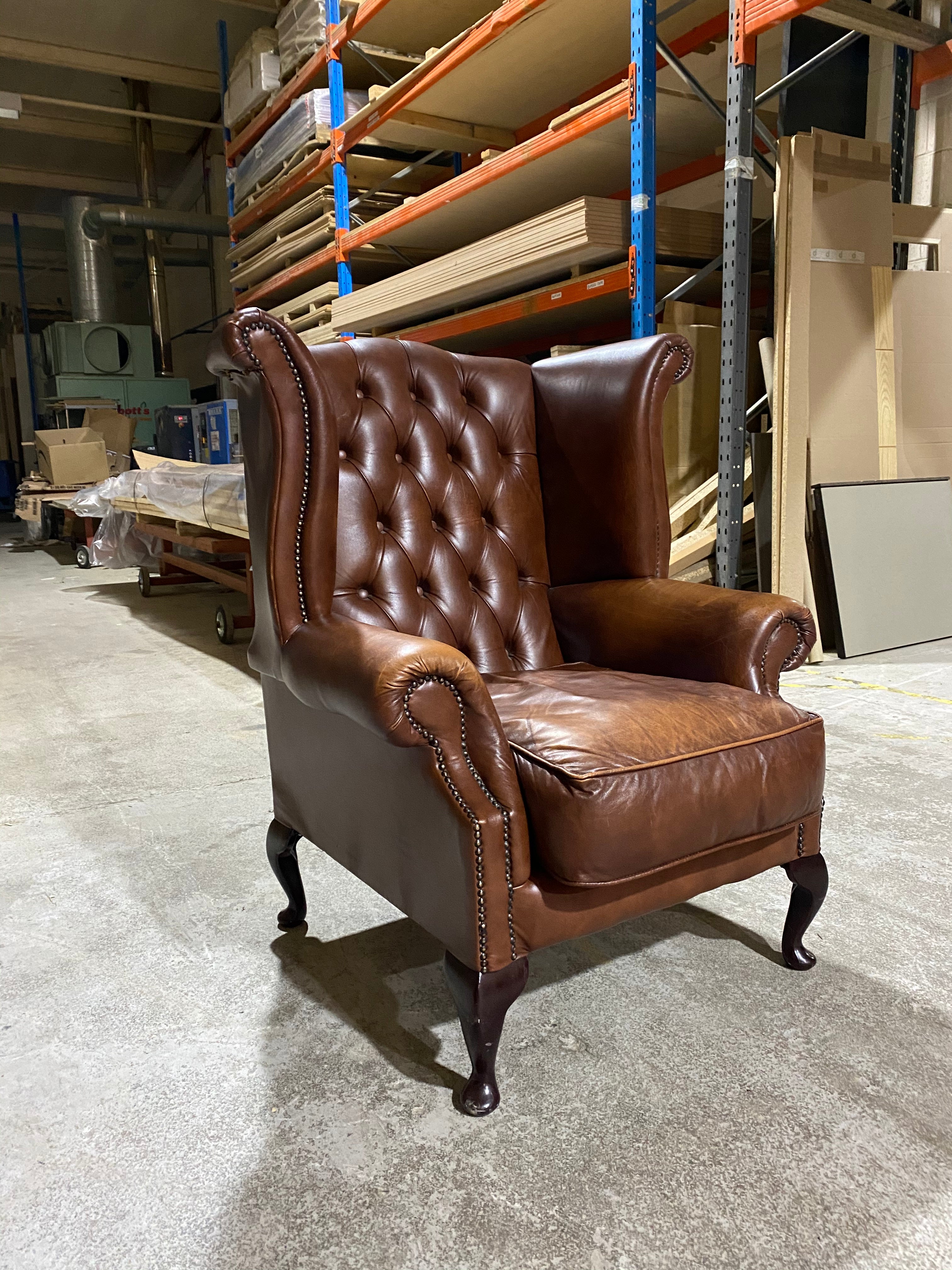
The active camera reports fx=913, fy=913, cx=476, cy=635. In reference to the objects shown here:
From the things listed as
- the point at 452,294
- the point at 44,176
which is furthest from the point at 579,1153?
the point at 44,176

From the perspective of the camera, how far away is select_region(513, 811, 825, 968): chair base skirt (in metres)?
1.13

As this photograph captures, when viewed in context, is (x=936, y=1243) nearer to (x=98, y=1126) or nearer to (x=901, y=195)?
(x=98, y=1126)

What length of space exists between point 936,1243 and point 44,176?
1315 centimetres

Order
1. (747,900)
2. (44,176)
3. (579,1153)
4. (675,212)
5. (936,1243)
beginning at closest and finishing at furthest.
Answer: (936,1243)
(579,1153)
(747,900)
(675,212)
(44,176)

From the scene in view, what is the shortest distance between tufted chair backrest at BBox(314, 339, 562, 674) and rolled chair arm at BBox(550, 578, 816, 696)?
0.11 metres

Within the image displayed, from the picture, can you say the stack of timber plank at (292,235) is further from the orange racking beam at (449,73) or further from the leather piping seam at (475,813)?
the leather piping seam at (475,813)

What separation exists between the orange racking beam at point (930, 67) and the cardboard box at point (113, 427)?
7609mm

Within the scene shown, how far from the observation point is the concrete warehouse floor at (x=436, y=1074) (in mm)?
965

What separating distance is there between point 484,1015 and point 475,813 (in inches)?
10.1

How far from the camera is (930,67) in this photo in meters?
3.51

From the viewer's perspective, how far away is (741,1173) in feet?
3.38

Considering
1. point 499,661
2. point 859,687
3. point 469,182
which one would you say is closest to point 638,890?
point 499,661

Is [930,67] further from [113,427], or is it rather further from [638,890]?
[113,427]

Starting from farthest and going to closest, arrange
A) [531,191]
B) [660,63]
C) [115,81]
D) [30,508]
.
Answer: [115,81]
[30,508]
[531,191]
[660,63]
